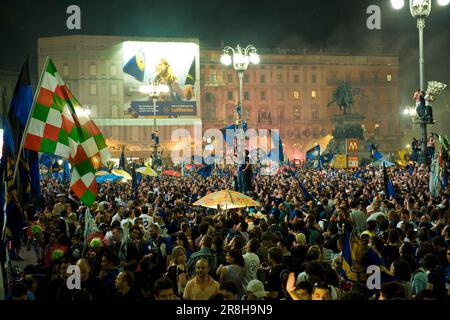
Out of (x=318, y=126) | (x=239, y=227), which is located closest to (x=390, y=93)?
(x=318, y=126)

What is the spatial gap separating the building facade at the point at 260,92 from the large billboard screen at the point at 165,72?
564cm

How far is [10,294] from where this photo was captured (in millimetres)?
5438

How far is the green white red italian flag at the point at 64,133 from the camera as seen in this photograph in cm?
639

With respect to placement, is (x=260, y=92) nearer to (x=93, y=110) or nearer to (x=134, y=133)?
(x=134, y=133)

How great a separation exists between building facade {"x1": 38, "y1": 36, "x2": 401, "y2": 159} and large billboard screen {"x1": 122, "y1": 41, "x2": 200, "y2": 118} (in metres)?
5.64

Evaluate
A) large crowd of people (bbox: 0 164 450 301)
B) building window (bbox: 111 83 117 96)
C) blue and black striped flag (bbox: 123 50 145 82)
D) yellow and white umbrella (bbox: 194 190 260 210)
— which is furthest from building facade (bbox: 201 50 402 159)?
large crowd of people (bbox: 0 164 450 301)

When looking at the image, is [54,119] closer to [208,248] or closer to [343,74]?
[208,248]

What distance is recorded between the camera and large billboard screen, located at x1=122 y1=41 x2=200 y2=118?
65.8 m

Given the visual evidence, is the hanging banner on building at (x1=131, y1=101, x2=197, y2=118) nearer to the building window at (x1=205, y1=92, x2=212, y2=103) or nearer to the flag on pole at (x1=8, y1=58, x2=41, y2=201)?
the building window at (x1=205, y1=92, x2=212, y2=103)

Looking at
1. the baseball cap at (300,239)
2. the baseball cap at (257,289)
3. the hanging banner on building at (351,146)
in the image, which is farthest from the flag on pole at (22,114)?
the hanging banner on building at (351,146)

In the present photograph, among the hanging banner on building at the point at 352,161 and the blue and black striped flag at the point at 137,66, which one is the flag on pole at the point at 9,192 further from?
the blue and black striped flag at the point at 137,66

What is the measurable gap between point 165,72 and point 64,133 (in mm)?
59794
